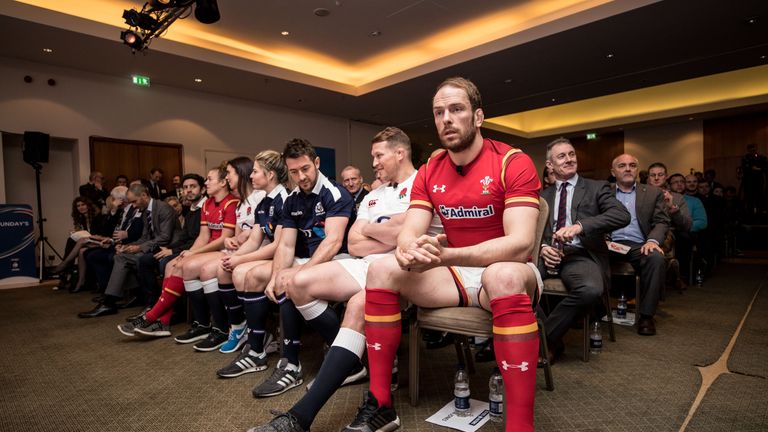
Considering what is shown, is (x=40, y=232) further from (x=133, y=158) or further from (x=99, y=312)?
(x=99, y=312)

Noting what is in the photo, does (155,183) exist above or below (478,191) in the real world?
above

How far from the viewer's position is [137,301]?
4129 millimetres

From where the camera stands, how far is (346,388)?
204cm

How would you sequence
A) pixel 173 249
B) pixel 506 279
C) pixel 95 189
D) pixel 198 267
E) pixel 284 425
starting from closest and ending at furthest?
pixel 506 279
pixel 284 425
pixel 198 267
pixel 173 249
pixel 95 189

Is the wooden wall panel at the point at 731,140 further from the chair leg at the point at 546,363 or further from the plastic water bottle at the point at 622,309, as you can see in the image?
the chair leg at the point at 546,363

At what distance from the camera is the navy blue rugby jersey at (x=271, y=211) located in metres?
2.73

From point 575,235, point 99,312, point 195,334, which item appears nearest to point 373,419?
point 575,235

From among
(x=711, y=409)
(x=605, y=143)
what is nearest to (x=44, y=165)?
(x=711, y=409)

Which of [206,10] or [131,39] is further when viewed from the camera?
[131,39]

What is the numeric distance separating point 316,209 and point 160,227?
2.43m

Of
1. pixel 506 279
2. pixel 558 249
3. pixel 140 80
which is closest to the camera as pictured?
pixel 506 279

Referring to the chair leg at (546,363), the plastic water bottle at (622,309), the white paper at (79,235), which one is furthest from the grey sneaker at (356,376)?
the white paper at (79,235)

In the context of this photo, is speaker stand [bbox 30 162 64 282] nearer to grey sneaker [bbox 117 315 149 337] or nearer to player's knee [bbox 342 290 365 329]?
grey sneaker [bbox 117 315 149 337]

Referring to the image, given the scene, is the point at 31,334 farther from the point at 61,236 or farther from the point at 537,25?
the point at 537,25
